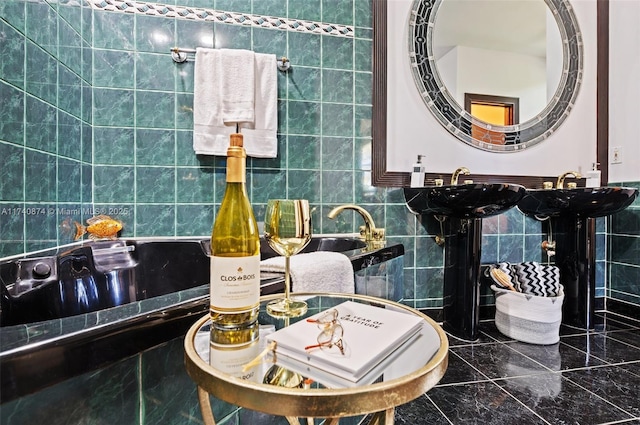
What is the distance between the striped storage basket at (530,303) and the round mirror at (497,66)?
2.59ft

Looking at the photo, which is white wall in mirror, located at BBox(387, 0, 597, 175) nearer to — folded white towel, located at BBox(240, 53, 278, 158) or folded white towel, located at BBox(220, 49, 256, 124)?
folded white towel, located at BBox(240, 53, 278, 158)

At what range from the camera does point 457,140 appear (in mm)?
2066

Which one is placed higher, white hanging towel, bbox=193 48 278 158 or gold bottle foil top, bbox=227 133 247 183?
white hanging towel, bbox=193 48 278 158

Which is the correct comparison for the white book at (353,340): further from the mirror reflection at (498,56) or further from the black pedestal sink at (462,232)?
the mirror reflection at (498,56)

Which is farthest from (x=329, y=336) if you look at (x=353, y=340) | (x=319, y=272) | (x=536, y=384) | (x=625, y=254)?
(x=625, y=254)

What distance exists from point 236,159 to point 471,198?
1.34 metres

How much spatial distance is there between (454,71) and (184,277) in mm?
1965

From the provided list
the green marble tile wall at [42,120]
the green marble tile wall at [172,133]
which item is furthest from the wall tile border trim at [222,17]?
the green marble tile wall at [42,120]

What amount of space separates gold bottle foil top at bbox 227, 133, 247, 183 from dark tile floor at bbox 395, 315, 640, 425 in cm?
110

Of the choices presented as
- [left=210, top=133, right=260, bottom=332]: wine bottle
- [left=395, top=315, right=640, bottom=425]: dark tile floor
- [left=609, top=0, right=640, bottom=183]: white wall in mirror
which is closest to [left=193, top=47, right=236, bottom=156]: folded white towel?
[left=210, top=133, right=260, bottom=332]: wine bottle

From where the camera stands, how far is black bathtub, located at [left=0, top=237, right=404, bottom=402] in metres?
0.42

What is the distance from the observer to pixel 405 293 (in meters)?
2.02

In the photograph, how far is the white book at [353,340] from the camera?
1.39ft

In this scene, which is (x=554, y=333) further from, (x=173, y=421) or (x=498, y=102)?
(x=173, y=421)
